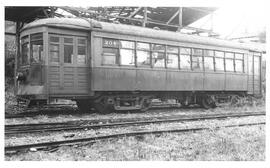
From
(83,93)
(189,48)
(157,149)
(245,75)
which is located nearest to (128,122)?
(83,93)

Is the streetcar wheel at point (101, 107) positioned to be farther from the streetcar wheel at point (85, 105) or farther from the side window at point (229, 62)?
the side window at point (229, 62)

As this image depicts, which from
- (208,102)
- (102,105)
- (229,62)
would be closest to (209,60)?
(229,62)

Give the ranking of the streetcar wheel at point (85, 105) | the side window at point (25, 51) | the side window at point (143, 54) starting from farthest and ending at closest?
1. the streetcar wheel at point (85, 105)
2. the side window at point (143, 54)
3. the side window at point (25, 51)

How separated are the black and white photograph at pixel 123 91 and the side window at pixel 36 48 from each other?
33 mm

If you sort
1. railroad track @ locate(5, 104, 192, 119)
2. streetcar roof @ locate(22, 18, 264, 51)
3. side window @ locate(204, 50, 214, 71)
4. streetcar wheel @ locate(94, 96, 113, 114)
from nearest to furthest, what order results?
railroad track @ locate(5, 104, 192, 119)
streetcar roof @ locate(22, 18, 264, 51)
streetcar wheel @ locate(94, 96, 113, 114)
side window @ locate(204, 50, 214, 71)

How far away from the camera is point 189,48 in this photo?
41.5 ft

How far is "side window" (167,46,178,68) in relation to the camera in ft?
39.4

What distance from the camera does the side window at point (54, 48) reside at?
962cm

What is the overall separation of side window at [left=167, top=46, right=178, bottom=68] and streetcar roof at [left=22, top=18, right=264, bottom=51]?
1.32 feet

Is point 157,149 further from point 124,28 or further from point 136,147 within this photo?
point 124,28

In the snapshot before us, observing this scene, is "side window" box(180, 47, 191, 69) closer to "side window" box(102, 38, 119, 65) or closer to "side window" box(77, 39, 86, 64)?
"side window" box(102, 38, 119, 65)

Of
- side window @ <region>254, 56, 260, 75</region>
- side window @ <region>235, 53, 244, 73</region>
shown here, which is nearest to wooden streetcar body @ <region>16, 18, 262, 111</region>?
side window @ <region>235, 53, 244, 73</region>

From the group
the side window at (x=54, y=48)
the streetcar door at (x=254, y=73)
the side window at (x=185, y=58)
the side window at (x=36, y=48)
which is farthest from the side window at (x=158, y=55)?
the streetcar door at (x=254, y=73)

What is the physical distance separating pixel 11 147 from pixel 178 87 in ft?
27.1
